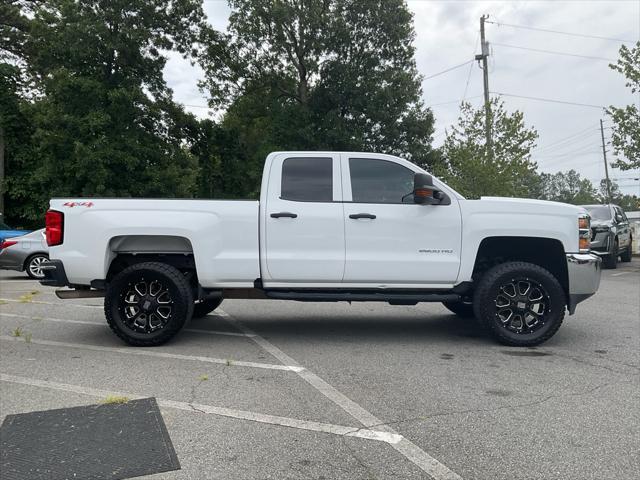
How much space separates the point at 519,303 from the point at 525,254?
26.0 inches

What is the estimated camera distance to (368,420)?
373 cm

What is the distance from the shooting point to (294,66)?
31953 millimetres

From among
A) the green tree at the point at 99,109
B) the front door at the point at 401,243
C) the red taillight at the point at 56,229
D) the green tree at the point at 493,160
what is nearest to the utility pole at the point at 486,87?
the green tree at the point at 493,160

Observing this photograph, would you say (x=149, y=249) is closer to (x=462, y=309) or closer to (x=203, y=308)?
(x=203, y=308)

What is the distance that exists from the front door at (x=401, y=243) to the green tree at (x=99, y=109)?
19.3m

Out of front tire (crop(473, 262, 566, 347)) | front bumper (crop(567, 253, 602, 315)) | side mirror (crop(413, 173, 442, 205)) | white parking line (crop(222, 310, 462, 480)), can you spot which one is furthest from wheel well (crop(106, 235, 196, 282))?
front bumper (crop(567, 253, 602, 315))

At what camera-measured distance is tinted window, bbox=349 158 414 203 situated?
19.5 ft

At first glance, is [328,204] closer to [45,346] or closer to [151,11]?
[45,346]

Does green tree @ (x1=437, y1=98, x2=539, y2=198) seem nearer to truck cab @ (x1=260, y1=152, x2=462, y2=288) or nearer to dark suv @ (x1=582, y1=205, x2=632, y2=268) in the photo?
dark suv @ (x1=582, y1=205, x2=632, y2=268)

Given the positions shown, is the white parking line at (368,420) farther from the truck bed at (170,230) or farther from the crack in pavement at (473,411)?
the truck bed at (170,230)

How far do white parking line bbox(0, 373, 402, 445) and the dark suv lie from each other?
13.1 m

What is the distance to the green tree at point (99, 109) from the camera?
22.8 meters

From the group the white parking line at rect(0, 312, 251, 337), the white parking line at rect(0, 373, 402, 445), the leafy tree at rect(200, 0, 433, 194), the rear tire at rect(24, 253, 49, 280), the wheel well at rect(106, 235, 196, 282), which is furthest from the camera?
the leafy tree at rect(200, 0, 433, 194)

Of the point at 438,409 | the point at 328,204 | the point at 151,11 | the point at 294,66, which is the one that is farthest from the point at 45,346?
the point at 294,66
